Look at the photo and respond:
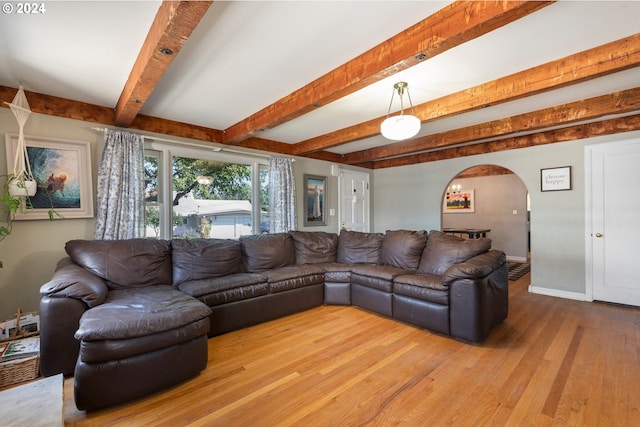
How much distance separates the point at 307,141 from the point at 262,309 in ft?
9.31

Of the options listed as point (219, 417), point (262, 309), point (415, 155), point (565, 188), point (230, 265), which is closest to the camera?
point (219, 417)

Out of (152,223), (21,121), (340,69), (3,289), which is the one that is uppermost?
(340,69)

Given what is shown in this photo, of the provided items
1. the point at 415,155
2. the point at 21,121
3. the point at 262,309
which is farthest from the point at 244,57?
the point at 415,155

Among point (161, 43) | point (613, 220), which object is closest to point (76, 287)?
point (161, 43)

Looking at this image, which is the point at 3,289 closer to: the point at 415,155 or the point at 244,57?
the point at 244,57

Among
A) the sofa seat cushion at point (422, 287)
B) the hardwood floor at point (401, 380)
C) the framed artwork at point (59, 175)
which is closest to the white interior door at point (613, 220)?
the hardwood floor at point (401, 380)

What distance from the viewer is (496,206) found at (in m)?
7.41

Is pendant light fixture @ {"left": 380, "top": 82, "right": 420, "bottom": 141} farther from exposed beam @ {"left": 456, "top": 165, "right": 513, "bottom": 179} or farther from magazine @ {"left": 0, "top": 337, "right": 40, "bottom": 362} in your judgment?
exposed beam @ {"left": 456, "top": 165, "right": 513, "bottom": 179}

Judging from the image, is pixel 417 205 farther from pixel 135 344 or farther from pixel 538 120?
pixel 135 344

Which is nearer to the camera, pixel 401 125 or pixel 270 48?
pixel 270 48

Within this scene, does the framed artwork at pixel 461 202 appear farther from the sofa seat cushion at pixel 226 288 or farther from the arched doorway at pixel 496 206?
the sofa seat cushion at pixel 226 288

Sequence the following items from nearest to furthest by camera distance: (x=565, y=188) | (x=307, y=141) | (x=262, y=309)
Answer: (x=262, y=309) < (x=565, y=188) < (x=307, y=141)

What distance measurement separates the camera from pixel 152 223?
3564 millimetres

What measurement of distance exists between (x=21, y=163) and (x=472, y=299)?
432 cm
